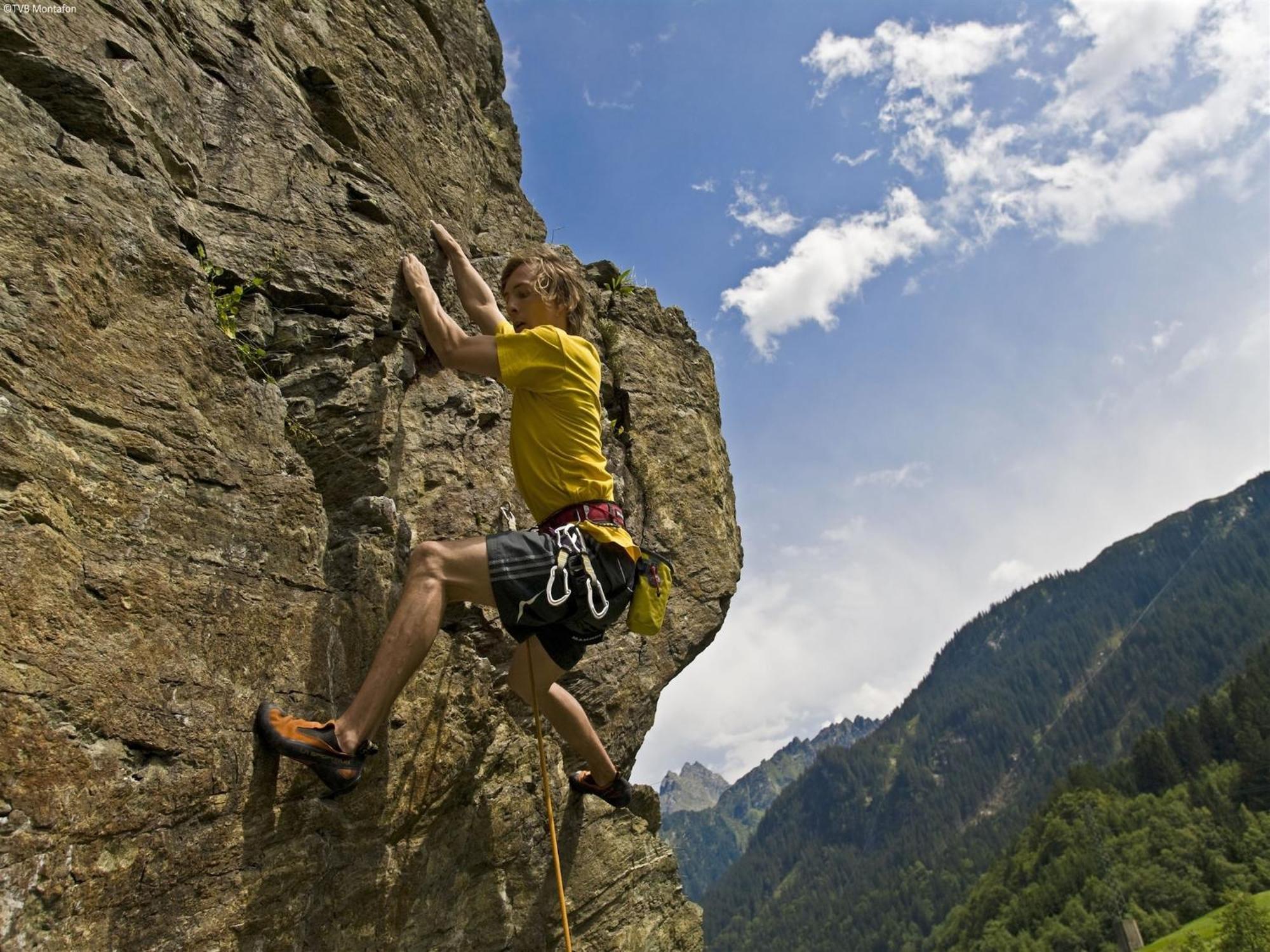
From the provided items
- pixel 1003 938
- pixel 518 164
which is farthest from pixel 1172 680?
pixel 518 164

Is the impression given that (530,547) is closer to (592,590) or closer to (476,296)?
(592,590)

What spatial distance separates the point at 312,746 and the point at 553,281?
3.30 m

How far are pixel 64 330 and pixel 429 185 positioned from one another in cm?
401

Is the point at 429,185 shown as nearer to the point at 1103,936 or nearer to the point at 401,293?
the point at 401,293

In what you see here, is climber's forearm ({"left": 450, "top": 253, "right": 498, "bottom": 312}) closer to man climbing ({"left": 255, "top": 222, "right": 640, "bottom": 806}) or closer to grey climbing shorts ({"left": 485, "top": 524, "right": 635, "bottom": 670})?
man climbing ({"left": 255, "top": 222, "right": 640, "bottom": 806})

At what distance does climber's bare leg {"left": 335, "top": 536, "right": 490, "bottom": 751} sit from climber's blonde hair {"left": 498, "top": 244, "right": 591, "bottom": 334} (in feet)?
6.33

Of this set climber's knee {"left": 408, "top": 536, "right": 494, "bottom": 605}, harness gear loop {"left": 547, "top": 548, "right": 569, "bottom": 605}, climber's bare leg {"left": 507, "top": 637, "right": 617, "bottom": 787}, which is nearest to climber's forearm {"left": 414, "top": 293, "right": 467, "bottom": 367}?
climber's knee {"left": 408, "top": 536, "right": 494, "bottom": 605}

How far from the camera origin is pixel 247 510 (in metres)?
4.27

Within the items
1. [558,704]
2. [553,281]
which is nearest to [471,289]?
[553,281]

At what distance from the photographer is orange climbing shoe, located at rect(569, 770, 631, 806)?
666cm

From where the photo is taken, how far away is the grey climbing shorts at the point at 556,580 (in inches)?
172

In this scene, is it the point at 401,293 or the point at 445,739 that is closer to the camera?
the point at 445,739

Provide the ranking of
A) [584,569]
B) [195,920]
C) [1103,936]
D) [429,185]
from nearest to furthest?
[195,920] < [584,569] < [429,185] < [1103,936]

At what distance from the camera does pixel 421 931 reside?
4.95 meters
